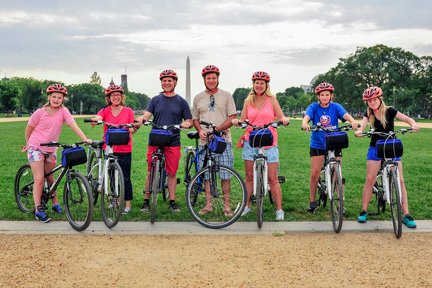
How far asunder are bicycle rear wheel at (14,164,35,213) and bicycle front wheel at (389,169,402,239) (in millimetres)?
4913

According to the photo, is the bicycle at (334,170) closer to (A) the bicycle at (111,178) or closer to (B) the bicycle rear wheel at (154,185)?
(B) the bicycle rear wheel at (154,185)

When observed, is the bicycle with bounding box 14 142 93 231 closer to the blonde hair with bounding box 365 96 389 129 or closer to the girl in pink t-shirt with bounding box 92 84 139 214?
the girl in pink t-shirt with bounding box 92 84 139 214

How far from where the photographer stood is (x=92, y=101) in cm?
12544

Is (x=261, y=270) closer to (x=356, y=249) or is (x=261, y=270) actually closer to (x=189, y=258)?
(x=189, y=258)

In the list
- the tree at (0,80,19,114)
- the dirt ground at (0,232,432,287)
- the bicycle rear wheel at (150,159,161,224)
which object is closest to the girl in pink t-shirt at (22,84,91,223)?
the dirt ground at (0,232,432,287)

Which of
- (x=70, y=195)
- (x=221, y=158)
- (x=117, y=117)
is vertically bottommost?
(x=70, y=195)

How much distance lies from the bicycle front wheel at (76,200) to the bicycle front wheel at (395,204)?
3.68 m

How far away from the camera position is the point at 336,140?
20.0 ft

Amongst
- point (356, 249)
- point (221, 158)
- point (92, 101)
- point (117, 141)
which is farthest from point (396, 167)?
point (92, 101)

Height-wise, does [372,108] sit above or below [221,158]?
above

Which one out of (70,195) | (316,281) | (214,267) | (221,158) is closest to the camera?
(316,281)

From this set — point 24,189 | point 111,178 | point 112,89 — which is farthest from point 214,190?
point 24,189

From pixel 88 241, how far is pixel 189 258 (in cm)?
134

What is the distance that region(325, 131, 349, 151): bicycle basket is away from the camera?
6090 millimetres
